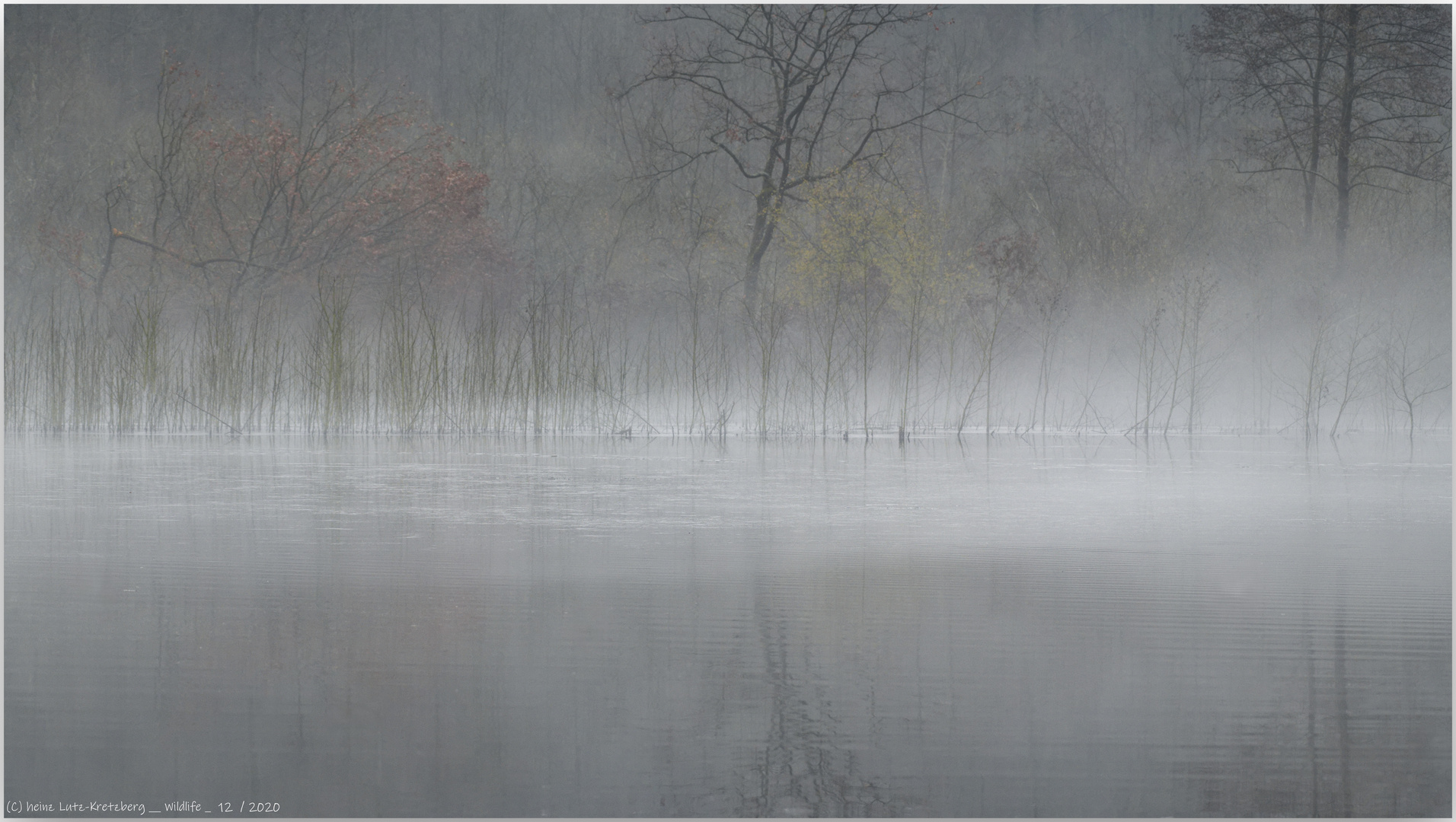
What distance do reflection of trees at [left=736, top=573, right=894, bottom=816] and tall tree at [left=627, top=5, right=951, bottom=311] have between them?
701 cm

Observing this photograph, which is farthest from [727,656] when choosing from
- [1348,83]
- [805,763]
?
[1348,83]

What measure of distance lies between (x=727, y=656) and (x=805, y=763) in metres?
0.42

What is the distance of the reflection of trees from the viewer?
1277mm

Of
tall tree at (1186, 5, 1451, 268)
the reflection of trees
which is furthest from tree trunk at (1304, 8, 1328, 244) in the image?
the reflection of trees

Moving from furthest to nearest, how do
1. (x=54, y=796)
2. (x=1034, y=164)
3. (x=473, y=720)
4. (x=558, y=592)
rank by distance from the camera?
(x=1034, y=164) → (x=558, y=592) → (x=473, y=720) → (x=54, y=796)

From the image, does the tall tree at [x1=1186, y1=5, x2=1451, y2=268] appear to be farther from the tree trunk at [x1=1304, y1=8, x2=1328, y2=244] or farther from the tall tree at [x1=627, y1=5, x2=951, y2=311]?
the tall tree at [x1=627, y1=5, x2=951, y2=311]

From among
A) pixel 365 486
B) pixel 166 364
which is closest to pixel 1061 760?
pixel 365 486

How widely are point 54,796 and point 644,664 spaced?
0.71m

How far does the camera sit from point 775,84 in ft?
28.4

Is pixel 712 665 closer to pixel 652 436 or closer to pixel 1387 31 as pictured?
pixel 652 436

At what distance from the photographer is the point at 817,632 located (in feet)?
6.36

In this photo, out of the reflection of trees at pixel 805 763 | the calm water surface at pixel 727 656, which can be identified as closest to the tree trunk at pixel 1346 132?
the calm water surface at pixel 727 656

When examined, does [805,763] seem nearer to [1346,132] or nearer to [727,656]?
[727,656]

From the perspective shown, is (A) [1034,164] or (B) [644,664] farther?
(A) [1034,164]
